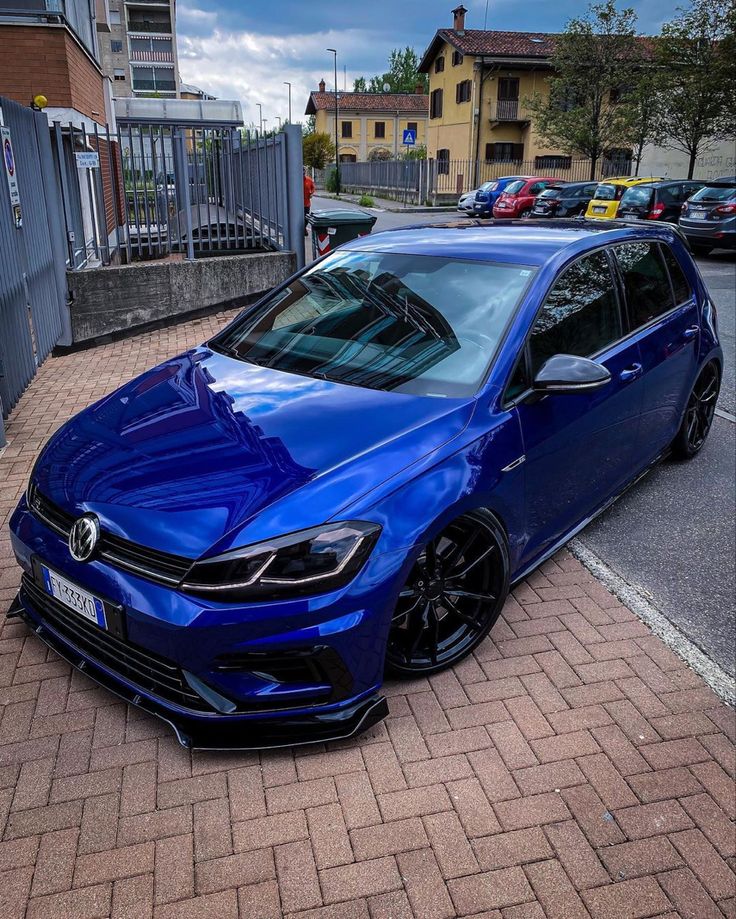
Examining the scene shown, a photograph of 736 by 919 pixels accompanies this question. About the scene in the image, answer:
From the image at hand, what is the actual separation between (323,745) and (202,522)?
3.05ft

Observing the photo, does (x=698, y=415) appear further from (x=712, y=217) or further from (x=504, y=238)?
(x=712, y=217)

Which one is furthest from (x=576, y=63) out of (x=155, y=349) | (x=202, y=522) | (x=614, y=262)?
(x=202, y=522)

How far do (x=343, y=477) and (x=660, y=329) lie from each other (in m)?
2.61

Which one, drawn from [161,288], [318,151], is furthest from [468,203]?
[318,151]

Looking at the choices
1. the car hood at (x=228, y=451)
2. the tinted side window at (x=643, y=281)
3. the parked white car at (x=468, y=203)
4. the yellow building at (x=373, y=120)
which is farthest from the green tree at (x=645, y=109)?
the yellow building at (x=373, y=120)

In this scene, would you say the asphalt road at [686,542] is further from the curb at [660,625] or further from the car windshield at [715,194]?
the car windshield at [715,194]

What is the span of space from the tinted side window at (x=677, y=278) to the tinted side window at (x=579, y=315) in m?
0.97

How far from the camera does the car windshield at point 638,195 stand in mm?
19328

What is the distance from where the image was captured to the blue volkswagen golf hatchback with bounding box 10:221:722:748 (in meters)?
2.41

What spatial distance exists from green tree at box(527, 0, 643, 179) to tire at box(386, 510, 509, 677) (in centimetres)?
3767

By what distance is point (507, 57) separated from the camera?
43344 millimetres

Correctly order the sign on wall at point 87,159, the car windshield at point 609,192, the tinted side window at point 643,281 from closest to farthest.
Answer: the tinted side window at point 643,281
the sign on wall at point 87,159
the car windshield at point 609,192

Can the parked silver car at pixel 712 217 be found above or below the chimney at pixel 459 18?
below

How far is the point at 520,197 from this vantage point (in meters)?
28.0
